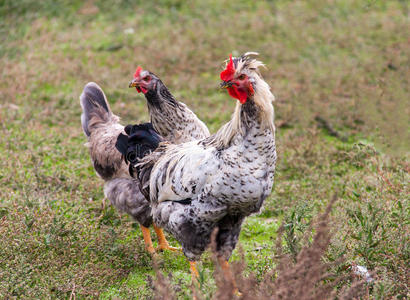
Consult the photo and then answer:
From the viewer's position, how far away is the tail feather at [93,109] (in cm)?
612

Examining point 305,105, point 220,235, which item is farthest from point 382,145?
point 220,235

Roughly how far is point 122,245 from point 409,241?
2.94m

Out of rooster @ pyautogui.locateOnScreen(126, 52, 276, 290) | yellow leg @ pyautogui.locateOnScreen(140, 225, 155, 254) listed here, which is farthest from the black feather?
yellow leg @ pyautogui.locateOnScreen(140, 225, 155, 254)

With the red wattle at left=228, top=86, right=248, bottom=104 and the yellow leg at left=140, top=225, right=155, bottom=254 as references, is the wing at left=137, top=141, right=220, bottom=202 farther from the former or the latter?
the yellow leg at left=140, top=225, right=155, bottom=254

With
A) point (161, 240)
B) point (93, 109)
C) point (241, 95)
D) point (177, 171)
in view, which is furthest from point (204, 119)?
point (241, 95)

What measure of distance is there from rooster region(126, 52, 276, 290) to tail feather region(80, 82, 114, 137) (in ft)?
6.11

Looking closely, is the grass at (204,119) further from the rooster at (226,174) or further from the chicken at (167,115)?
the chicken at (167,115)

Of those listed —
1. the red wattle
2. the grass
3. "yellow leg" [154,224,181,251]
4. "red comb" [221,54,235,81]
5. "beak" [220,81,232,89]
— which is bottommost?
"yellow leg" [154,224,181,251]

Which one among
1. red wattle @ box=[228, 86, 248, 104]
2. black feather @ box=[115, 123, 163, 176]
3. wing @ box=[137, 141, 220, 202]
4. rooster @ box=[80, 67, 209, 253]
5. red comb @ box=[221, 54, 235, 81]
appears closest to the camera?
red wattle @ box=[228, 86, 248, 104]

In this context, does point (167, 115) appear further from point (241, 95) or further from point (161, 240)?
point (241, 95)

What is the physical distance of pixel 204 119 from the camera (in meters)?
8.37

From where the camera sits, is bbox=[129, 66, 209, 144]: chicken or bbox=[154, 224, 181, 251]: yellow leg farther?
bbox=[154, 224, 181, 251]: yellow leg

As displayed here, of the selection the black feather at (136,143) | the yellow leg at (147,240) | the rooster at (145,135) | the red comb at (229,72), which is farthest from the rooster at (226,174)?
the yellow leg at (147,240)

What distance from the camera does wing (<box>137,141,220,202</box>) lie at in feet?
13.6
